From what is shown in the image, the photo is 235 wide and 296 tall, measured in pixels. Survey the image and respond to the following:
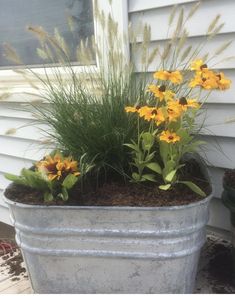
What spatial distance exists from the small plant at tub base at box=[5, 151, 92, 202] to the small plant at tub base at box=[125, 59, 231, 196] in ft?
0.82

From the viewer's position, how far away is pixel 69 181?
5.46 feet

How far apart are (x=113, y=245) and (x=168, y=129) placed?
0.51 meters

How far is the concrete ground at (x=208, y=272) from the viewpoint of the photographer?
1868mm

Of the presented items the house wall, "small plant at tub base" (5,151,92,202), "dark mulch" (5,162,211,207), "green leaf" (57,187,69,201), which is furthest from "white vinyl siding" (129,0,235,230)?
"green leaf" (57,187,69,201)

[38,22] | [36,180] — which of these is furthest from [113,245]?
[38,22]

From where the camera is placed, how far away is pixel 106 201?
1.65 meters

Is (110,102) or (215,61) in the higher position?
(215,61)

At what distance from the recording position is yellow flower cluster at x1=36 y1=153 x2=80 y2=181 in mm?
1703

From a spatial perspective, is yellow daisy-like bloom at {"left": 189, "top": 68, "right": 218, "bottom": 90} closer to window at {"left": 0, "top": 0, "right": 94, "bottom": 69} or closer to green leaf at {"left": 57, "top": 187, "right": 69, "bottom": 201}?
green leaf at {"left": 57, "top": 187, "right": 69, "bottom": 201}

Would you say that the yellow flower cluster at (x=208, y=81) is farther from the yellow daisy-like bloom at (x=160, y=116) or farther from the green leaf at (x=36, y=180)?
the green leaf at (x=36, y=180)

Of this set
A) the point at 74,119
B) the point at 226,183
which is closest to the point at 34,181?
the point at 74,119

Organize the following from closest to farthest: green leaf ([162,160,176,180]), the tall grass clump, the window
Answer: green leaf ([162,160,176,180]) < the tall grass clump < the window

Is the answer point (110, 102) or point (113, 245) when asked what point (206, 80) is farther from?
point (113, 245)

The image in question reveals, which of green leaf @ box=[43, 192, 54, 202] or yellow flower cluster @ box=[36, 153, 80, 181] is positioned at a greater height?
yellow flower cluster @ box=[36, 153, 80, 181]
